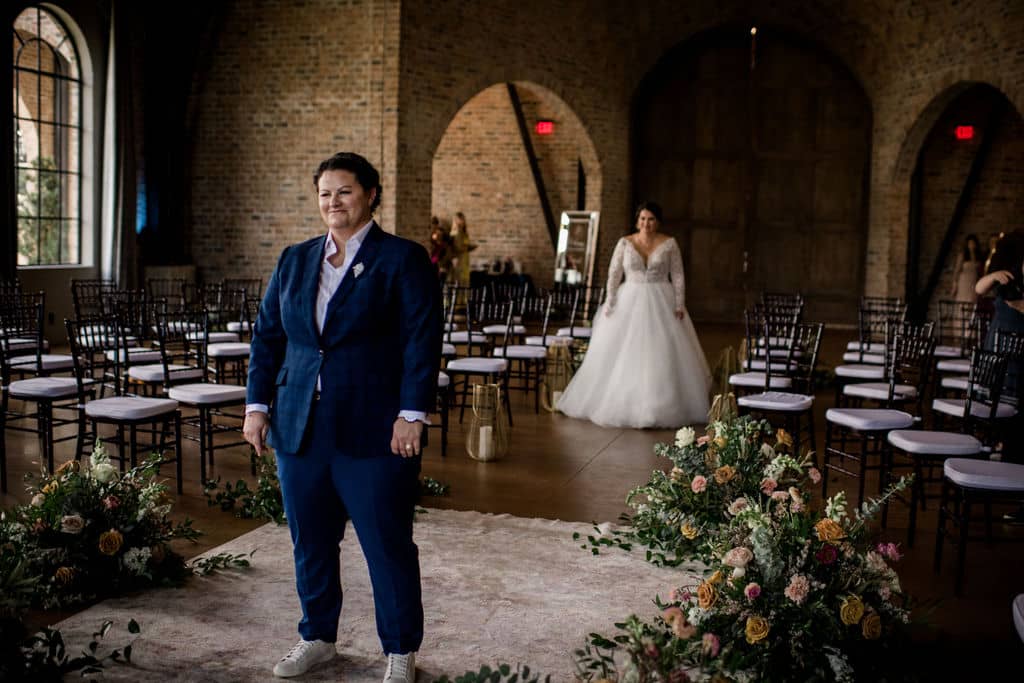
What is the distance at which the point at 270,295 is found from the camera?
331cm

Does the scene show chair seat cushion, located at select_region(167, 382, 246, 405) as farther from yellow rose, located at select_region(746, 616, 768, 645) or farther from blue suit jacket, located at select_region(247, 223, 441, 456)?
yellow rose, located at select_region(746, 616, 768, 645)

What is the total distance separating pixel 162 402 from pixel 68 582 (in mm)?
1808

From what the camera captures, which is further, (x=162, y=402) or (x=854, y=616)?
(x=162, y=402)

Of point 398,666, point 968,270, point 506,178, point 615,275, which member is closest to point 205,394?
point 398,666

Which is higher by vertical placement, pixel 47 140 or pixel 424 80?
pixel 424 80

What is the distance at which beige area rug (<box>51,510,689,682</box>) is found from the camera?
3387 mm

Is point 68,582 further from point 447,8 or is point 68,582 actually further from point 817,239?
point 817,239

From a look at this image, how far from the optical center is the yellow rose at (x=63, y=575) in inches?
149

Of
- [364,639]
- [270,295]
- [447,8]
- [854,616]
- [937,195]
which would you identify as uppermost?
[447,8]

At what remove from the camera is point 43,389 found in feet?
19.2

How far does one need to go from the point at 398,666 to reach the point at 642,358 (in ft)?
16.7

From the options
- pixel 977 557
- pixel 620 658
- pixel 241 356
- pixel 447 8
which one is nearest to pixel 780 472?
pixel 620 658

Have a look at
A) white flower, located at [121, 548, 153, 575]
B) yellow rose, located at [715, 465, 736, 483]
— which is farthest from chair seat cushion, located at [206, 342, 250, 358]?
yellow rose, located at [715, 465, 736, 483]

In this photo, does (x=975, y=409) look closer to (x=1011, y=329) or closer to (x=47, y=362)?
(x=1011, y=329)
